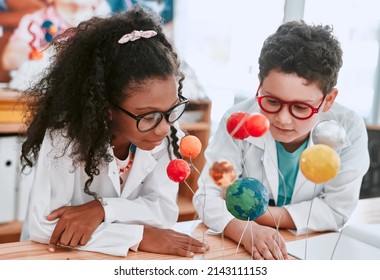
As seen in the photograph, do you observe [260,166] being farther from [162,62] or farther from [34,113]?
[34,113]

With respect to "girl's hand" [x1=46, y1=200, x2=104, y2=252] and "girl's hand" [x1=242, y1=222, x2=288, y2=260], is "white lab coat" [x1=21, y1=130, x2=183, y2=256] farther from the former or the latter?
"girl's hand" [x1=242, y1=222, x2=288, y2=260]

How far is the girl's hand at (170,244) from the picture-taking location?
65cm

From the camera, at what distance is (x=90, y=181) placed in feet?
2.28

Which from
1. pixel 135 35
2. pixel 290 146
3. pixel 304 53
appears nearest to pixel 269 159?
pixel 290 146

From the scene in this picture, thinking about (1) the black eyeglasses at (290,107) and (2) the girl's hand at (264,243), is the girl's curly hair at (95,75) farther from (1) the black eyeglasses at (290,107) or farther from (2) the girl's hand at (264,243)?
(2) the girl's hand at (264,243)

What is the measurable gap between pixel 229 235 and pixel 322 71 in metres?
0.28

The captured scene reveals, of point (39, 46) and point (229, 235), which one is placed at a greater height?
point (39, 46)

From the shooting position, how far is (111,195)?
76 cm

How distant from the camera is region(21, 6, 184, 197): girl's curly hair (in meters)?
0.65

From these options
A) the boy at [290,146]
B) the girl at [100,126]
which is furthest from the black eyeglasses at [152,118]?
the boy at [290,146]

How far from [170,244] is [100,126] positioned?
20 centimetres

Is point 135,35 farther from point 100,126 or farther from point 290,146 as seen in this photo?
point 290,146

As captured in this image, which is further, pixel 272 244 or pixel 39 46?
pixel 39 46

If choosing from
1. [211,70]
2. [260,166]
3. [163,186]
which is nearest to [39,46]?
[211,70]
